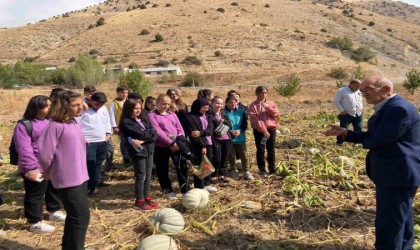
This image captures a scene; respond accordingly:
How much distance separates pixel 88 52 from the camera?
206 ft

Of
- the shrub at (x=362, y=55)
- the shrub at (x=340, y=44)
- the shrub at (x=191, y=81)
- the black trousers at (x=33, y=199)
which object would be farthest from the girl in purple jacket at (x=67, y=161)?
the shrub at (x=340, y=44)

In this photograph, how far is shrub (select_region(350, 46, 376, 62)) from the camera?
58.7 meters

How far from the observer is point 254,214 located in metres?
5.63

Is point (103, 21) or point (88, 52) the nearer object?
point (88, 52)

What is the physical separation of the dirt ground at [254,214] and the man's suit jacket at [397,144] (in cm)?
132

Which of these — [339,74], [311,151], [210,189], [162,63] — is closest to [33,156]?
[210,189]

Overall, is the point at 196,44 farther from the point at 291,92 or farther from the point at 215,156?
the point at 215,156

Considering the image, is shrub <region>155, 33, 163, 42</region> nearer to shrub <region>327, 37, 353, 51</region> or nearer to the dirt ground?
shrub <region>327, 37, 353, 51</region>

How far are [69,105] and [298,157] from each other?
6.42m

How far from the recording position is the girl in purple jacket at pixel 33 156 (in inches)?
188

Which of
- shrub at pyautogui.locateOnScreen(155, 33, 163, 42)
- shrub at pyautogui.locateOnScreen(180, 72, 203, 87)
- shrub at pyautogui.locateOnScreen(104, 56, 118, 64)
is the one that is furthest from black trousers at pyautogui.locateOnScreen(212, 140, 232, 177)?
shrub at pyautogui.locateOnScreen(155, 33, 163, 42)

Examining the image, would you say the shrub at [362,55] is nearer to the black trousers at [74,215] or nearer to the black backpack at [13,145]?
the black backpack at [13,145]

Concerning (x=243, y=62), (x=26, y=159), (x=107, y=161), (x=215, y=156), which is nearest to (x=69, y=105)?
(x=26, y=159)

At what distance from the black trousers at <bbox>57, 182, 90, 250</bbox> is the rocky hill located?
131 feet
